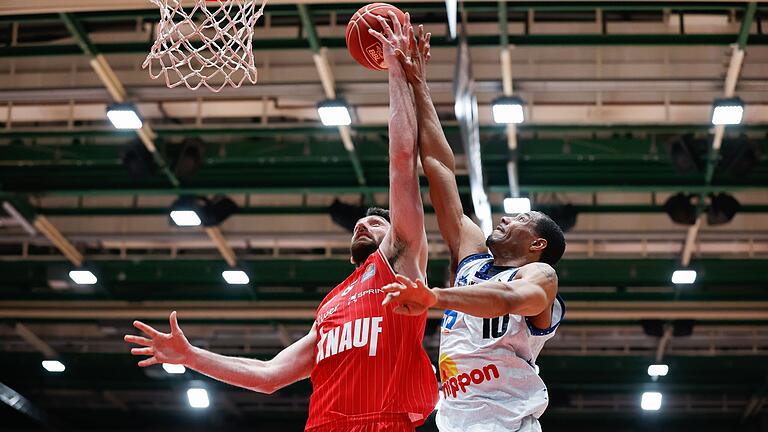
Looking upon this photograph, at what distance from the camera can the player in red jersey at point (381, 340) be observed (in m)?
4.75

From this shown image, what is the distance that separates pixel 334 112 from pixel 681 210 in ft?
15.2

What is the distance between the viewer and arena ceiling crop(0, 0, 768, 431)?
501 inches

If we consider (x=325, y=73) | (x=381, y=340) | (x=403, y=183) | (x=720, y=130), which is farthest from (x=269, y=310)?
(x=403, y=183)

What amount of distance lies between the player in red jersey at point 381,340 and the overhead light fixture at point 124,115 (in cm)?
788

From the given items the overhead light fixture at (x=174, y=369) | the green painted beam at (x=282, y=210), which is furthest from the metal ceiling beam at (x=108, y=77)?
the overhead light fixture at (x=174, y=369)

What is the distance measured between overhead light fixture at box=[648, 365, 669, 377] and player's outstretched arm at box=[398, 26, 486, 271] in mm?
13735

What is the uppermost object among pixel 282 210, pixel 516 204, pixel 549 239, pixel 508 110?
pixel 282 210

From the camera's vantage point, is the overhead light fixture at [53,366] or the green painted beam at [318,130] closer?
the green painted beam at [318,130]

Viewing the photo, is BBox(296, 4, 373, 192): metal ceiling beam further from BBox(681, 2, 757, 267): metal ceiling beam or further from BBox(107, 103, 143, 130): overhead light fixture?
BBox(681, 2, 757, 267): metal ceiling beam

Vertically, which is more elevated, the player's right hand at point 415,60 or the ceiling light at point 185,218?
the ceiling light at point 185,218

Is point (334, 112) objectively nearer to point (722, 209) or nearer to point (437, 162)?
point (722, 209)

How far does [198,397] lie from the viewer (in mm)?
20312

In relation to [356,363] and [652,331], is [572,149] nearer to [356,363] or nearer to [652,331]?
[652,331]

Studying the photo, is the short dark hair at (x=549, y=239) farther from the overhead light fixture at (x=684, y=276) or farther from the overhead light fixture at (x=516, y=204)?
the overhead light fixture at (x=684, y=276)
